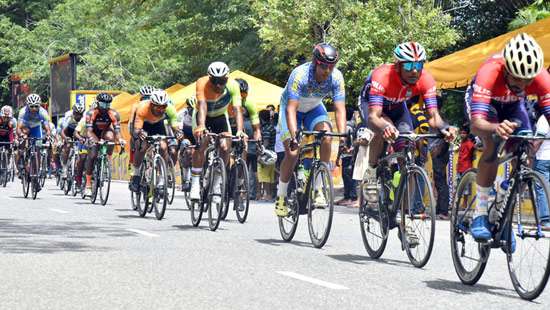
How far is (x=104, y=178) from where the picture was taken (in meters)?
20.4

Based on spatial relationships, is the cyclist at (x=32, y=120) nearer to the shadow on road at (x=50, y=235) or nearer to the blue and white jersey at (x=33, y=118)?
the blue and white jersey at (x=33, y=118)

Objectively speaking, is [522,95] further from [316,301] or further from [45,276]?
[45,276]

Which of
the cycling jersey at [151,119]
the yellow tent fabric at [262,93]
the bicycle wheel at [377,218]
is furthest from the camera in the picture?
the yellow tent fabric at [262,93]

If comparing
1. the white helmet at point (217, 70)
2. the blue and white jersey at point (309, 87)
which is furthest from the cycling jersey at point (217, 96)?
the blue and white jersey at point (309, 87)

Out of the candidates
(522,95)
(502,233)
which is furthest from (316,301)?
(522,95)

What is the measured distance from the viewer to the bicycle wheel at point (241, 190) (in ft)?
48.8

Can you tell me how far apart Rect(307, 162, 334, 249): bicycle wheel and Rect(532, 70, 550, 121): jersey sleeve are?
3.41 m

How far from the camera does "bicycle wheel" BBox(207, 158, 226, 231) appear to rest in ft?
46.3

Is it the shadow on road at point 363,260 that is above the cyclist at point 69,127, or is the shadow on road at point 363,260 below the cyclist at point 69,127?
below

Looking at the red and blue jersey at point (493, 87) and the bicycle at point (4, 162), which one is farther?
the bicycle at point (4, 162)

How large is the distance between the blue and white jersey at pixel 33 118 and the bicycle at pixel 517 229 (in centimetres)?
1555

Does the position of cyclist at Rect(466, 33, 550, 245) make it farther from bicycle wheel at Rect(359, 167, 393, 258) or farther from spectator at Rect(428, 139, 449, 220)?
spectator at Rect(428, 139, 449, 220)

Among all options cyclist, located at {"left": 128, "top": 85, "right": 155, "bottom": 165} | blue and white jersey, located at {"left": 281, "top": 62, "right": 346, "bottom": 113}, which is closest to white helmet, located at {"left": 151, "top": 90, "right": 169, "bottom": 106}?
cyclist, located at {"left": 128, "top": 85, "right": 155, "bottom": 165}


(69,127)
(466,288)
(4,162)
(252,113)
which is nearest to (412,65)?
(466,288)
